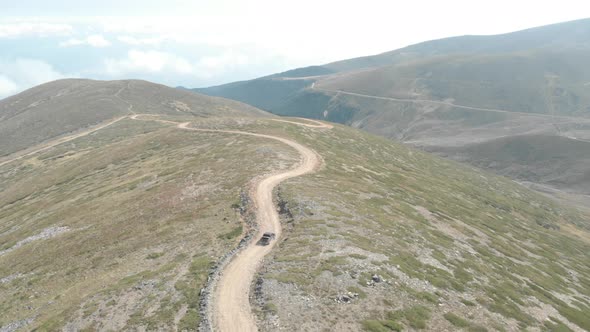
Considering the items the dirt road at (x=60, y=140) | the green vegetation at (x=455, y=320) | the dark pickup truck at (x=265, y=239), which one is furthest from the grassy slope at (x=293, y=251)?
the dirt road at (x=60, y=140)

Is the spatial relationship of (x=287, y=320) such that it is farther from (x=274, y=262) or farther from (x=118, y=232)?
(x=118, y=232)

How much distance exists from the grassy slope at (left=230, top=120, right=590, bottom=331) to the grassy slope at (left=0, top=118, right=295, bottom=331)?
8.61m

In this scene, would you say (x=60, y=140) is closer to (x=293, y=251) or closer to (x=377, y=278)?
(x=293, y=251)

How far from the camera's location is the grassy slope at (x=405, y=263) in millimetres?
26688

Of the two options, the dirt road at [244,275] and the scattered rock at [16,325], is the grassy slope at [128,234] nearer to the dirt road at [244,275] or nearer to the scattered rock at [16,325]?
the scattered rock at [16,325]

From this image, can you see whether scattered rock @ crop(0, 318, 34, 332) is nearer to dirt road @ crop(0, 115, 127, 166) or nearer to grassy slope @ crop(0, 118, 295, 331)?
grassy slope @ crop(0, 118, 295, 331)

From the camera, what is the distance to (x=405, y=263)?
35062mm

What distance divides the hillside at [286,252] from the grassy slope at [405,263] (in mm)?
195

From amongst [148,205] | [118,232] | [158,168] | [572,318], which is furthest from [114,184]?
[572,318]

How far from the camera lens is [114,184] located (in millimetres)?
73312

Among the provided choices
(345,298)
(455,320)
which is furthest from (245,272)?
(455,320)

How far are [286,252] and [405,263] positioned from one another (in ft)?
43.4

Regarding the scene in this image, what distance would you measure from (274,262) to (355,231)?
1243 centimetres

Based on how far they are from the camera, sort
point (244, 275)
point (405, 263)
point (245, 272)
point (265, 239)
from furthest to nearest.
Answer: point (265, 239) → point (405, 263) → point (245, 272) → point (244, 275)
